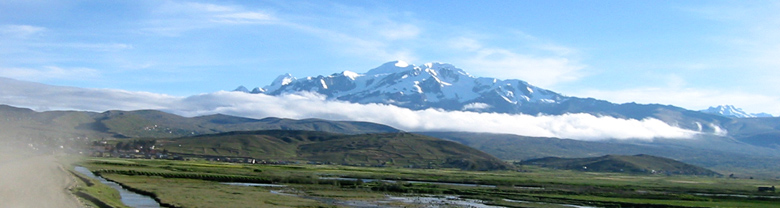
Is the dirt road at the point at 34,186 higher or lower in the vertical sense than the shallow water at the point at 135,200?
higher

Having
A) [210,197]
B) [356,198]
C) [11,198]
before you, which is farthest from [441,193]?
[11,198]

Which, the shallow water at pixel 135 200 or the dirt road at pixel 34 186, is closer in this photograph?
the dirt road at pixel 34 186

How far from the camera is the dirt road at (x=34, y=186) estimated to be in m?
60.7

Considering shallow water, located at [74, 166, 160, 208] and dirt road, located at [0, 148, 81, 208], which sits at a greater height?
dirt road, located at [0, 148, 81, 208]

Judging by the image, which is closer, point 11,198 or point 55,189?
point 11,198

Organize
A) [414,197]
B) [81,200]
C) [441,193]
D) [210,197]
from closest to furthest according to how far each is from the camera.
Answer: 1. [81,200]
2. [210,197]
3. [414,197]
4. [441,193]

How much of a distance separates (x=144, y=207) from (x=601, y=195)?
253 feet

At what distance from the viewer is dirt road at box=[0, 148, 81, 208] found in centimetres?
6069

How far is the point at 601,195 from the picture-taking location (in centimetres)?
11175

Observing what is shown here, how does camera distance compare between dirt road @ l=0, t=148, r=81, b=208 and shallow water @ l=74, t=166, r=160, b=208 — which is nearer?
dirt road @ l=0, t=148, r=81, b=208

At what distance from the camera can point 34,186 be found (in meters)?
73.7

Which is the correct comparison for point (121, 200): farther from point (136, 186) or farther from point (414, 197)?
point (414, 197)

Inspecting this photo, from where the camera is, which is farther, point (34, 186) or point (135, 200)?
point (135, 200)

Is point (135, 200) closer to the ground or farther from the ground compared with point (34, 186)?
closer to the ground
